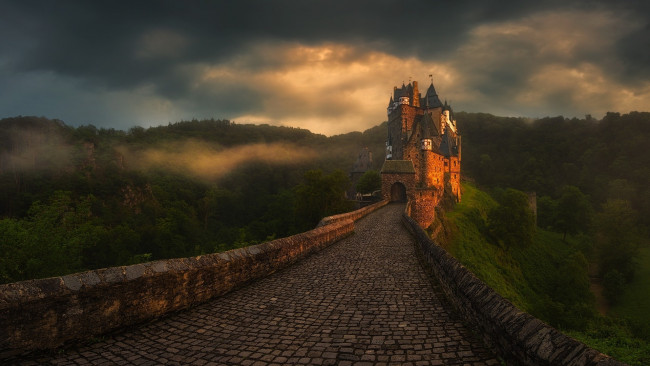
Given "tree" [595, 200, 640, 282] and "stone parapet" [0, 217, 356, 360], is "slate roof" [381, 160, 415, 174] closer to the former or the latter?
"tree" [595, 200, 640, 282]

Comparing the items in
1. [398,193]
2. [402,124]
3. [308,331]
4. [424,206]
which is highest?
[402,124]

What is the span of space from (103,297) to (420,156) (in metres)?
49.9

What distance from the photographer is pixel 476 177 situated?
103000 mm

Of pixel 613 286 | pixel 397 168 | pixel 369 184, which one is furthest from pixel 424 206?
pixel 369 184

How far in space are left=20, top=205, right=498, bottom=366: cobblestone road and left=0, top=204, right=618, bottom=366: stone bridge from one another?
0.01m

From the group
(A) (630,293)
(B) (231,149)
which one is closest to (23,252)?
(A) (630,293)

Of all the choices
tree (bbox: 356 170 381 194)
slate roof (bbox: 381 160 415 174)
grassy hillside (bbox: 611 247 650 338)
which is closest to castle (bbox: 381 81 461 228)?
slate roof (bbox: 381 160 415 174)

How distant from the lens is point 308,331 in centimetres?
479

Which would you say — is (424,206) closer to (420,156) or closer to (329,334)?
(420,156)

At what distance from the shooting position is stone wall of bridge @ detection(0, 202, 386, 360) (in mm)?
3660

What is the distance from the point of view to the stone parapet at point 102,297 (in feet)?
12.0

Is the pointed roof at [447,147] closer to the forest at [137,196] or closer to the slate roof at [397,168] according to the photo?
the forest at [137,196]

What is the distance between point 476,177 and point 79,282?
111917mm

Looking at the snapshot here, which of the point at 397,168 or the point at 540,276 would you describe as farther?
the point at 397,168
